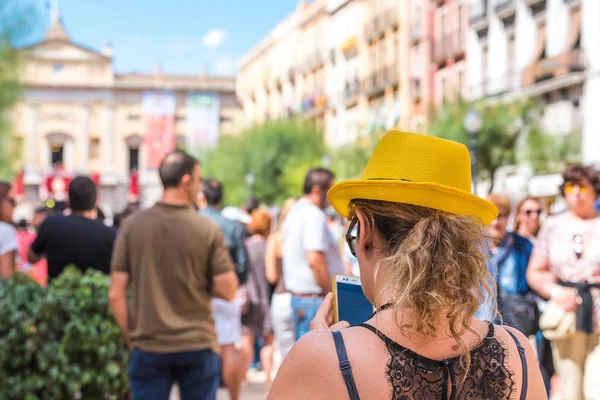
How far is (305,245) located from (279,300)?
1602 millimetres

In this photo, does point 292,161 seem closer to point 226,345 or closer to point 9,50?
point 9,50

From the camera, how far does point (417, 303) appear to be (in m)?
1.87

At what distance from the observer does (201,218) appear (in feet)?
15.8

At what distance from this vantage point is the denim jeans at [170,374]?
15.0 ft

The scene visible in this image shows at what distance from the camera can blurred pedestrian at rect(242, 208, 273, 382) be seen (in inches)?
352

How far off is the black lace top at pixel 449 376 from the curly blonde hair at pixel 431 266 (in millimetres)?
35

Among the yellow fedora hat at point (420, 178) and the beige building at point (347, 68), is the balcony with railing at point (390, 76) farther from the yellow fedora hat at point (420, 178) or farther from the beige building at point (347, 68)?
the yellow fedora hat at point (420, 178)

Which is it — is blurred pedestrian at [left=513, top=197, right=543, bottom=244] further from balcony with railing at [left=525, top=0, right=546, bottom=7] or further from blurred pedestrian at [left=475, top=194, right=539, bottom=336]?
balcony with railing at [left=525, top=0, right=546, bottom=7]

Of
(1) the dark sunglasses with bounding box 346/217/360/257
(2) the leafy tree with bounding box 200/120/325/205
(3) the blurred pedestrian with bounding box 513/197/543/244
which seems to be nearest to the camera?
(1) the dark sunglasses with bounding box 346/217/360/257

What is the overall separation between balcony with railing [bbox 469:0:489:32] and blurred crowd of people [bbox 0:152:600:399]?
Result: 1022 inches

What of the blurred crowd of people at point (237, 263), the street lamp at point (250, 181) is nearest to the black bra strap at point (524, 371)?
the blurred crowd of people at point (237, 263)

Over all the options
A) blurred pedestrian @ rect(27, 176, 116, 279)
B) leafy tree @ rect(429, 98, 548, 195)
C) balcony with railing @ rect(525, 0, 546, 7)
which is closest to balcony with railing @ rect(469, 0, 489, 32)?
balcony with railing @ rect(525, 0, 546, 7)

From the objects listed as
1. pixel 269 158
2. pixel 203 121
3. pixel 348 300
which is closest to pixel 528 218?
pixel 348 300

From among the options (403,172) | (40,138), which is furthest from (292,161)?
(403,172)
